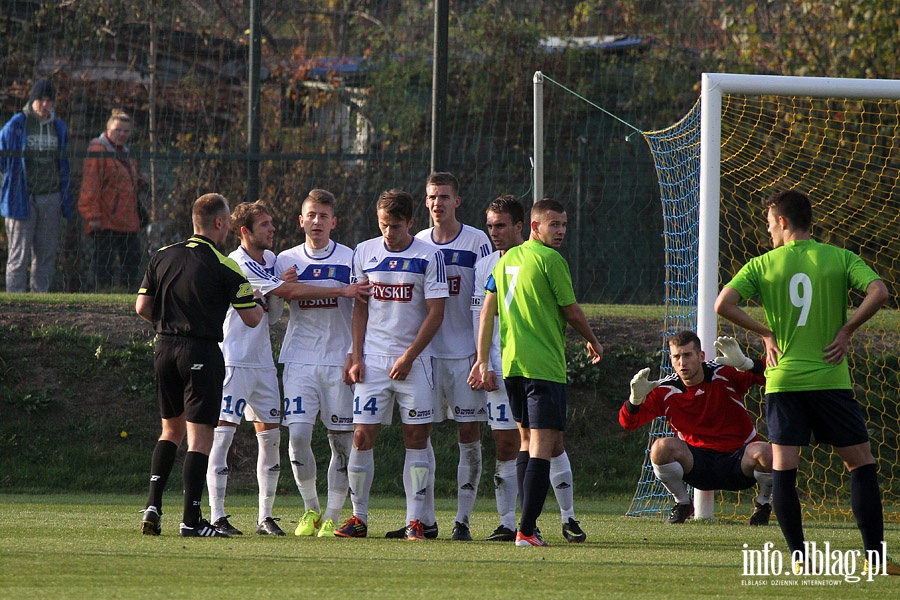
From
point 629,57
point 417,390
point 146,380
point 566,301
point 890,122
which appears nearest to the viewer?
point 566,301

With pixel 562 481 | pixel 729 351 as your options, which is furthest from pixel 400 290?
pixel 729 351

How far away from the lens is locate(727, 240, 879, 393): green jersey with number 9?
571 cm

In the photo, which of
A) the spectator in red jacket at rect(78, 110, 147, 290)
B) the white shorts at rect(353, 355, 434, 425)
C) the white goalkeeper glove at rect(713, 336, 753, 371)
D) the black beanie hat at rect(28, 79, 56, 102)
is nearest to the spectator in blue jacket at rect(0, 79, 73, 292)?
the black beanie hat at rect(28, 79, 56, 102)

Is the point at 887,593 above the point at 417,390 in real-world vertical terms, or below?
below

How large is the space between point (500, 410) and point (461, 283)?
2.71ft

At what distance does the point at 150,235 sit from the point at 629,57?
625cm

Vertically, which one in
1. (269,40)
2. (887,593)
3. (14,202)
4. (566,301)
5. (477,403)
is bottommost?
(887,593)

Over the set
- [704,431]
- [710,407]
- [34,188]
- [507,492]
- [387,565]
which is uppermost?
[34,188]

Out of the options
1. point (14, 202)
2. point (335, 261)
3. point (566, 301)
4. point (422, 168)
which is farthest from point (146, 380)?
point (566, 301)

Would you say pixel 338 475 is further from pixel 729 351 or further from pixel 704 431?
pixel 704 431

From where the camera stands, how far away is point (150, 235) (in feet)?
39.4

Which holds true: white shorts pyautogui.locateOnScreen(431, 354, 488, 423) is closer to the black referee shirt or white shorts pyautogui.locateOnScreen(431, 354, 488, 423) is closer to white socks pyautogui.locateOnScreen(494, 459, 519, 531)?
white socks pyautogui.locateOnScreen(494, 459, 519, 531)

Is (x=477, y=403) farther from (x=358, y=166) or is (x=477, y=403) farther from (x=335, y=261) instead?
(x=358, y=166)

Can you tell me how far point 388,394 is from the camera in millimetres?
7125
